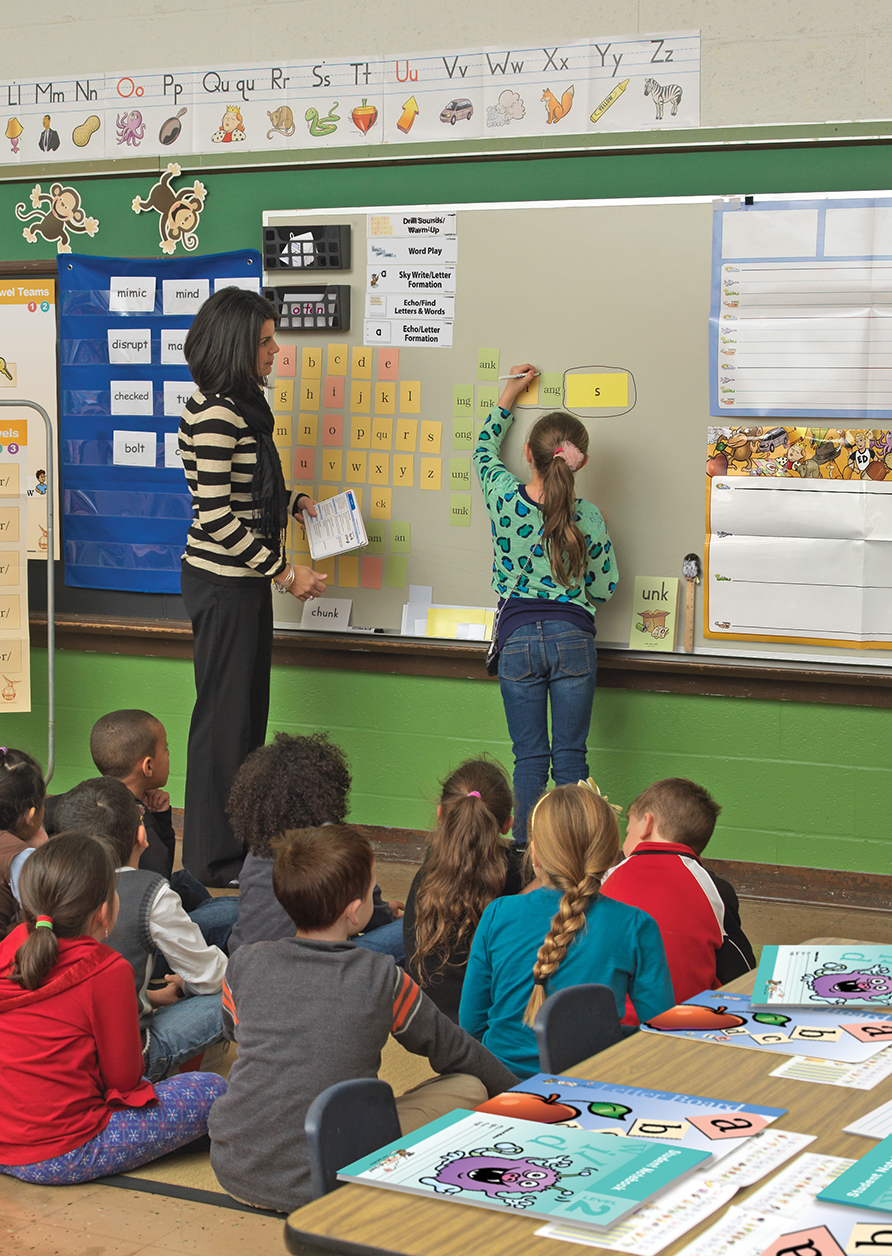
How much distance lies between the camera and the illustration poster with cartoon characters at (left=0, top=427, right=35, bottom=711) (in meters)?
4.18

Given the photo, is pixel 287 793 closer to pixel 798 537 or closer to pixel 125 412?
pixel 798 537

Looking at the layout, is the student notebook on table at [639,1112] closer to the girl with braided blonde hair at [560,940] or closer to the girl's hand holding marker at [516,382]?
the girl with braided blonde hair at [560,940]

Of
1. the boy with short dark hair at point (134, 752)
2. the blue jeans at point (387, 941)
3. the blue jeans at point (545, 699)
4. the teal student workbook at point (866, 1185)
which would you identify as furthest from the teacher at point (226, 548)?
the teal student workbook at point (866, 1185)

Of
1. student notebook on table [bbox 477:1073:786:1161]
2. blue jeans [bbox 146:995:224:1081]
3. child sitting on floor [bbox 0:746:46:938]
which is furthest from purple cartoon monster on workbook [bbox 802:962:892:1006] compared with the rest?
child sitting on floor [bbox 0:746:46:938]

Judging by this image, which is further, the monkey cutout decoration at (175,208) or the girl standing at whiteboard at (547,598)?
the monkey cutout decoration at (175,208)

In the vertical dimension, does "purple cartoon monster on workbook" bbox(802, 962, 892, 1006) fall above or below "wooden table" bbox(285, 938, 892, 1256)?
below

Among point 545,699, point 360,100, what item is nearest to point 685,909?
point 545,699

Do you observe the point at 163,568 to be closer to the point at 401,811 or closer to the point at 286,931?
the point at 401,811

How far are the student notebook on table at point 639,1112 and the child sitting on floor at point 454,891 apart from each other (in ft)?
3.12

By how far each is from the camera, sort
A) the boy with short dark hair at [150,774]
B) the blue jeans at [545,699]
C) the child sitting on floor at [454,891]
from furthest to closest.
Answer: the blue jeans at [545,699] < the boy with short dark hair at [150,774] < the child sitting on floor at [454,891]

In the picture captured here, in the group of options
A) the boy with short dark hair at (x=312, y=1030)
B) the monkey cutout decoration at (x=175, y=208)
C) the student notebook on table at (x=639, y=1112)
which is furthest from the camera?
the monkey cutout decoration at (x=175, y=208)

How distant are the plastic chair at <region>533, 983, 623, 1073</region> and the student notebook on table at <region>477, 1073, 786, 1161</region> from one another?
0.17 m

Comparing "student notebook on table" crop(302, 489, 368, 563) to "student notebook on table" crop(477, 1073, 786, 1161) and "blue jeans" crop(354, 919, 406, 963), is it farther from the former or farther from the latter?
"student notebook on table" crop(477, 1073, 786, 1161)

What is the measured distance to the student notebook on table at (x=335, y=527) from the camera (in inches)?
159
